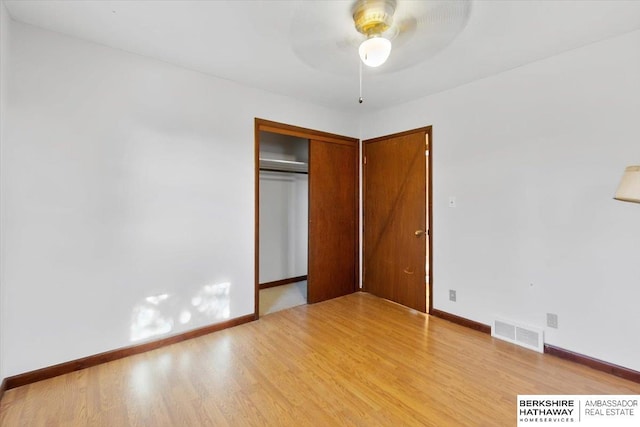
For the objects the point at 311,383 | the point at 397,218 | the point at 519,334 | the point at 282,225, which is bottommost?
the point at 311,383

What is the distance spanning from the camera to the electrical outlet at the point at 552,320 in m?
2.30

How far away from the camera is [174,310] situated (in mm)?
2512

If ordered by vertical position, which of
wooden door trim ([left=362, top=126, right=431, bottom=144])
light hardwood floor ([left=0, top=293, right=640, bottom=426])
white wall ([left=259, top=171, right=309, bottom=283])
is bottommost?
light hardwood floor ([left=0, top=293, right=640, bottom=426])

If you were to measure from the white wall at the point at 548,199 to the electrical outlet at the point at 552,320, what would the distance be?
5 centimetres

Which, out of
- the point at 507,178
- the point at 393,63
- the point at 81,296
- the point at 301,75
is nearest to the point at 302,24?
the point at 393,63

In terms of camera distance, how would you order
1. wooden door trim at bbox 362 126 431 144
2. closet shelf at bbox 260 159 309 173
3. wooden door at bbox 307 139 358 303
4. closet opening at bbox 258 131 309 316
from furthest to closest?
closet opening at bbox 258 131 309 316 < closet shelf at bbox 260 159 309 173 < wooden door at bbox 307 139 358 303 < wooden door trim at bbox 362 126 431 144

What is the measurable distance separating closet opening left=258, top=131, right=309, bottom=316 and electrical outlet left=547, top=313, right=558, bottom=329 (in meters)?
2.57

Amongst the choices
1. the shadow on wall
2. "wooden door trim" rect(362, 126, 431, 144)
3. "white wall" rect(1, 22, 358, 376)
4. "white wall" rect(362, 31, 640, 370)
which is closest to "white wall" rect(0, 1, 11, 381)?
Result: "white wall" rect(1, 22, 358, 376)

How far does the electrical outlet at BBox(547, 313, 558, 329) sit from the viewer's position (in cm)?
230

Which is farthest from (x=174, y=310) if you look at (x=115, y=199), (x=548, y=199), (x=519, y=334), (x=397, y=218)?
(x=548, y=199)

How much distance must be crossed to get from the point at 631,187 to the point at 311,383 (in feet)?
7.18

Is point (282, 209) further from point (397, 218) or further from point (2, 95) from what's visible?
point (2, 95)

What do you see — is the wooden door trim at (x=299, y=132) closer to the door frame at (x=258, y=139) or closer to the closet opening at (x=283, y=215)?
the door frame at (x=258, y=139)

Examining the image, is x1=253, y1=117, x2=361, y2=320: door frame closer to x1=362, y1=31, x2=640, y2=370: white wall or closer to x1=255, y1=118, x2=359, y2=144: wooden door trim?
x1=255, y1=118, x2=359, y2=144: wooden door trim
